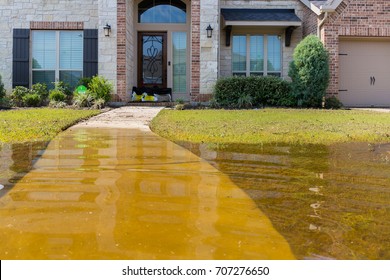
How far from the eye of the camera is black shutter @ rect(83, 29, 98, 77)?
48.5 ft

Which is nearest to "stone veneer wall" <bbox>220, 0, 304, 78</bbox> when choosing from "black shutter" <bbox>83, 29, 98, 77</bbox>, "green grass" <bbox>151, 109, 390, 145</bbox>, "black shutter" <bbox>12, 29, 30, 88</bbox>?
"black shutter" <bbox>83, 29, 98, 77</bbox>

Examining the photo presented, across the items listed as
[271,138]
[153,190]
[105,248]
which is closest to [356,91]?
[271,138]

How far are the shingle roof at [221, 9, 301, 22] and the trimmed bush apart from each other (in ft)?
8.46

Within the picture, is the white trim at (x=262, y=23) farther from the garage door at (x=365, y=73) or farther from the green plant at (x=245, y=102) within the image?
the green plant at (x=245, y=102)

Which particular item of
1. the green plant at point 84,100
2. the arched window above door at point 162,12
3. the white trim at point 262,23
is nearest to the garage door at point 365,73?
the white trim at point 262,23

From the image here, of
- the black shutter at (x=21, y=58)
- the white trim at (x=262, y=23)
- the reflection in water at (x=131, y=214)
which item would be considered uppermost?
the white trim at (x=262, y=23)

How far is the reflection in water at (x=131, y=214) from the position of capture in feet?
7.26

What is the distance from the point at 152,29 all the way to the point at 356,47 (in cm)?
688

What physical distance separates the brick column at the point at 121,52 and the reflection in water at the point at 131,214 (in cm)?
965

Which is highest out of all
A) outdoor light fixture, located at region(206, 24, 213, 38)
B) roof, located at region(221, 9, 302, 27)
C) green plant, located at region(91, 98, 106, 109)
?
roof, located at region(221, 9, 302, 27)

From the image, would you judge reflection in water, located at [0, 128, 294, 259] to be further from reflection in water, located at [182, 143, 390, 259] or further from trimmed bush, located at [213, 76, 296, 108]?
trimmed bush, located at [213, 76, 296, 108]

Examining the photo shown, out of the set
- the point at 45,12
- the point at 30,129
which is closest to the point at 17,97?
the point at 45,12

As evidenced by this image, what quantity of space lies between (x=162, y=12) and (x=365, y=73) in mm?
7217

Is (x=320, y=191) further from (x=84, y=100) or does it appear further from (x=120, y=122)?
(x=84, y=100)
